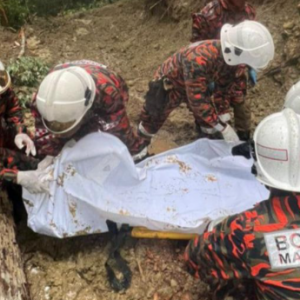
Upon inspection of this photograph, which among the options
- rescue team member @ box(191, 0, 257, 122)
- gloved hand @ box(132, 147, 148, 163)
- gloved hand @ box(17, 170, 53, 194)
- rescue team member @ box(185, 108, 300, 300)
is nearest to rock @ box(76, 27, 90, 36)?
rescue team member @ box(191, 0, 257, 122)

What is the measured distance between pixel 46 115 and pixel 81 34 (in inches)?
155

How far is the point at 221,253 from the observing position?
→ 2016 millimetres

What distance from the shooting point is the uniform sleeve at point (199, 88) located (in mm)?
3041

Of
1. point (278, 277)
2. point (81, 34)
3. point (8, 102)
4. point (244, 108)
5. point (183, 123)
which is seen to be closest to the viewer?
point (278, 277)

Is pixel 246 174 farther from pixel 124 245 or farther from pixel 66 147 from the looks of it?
pixel 66 147

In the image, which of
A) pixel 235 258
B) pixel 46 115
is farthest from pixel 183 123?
pixel 235 258

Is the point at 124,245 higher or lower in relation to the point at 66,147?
lower

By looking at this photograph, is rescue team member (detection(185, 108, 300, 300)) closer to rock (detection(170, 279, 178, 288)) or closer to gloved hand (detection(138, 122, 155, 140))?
rock (detection(170, 279, 178, 288))

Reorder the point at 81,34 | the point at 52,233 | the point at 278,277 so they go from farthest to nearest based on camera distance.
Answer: the point at 81,34 < the point at 52,233 < the point at 278,277

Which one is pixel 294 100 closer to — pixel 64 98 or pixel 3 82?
pixel 64 98

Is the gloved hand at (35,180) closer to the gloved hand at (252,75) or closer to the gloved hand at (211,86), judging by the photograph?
the gloved hand at (211,86)

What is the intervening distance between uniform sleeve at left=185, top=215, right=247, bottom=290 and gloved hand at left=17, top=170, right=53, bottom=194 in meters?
1.00

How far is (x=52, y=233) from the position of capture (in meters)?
2.65

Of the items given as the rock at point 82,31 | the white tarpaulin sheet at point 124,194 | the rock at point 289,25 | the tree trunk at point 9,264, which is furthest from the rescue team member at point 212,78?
the rock at point 82,31
